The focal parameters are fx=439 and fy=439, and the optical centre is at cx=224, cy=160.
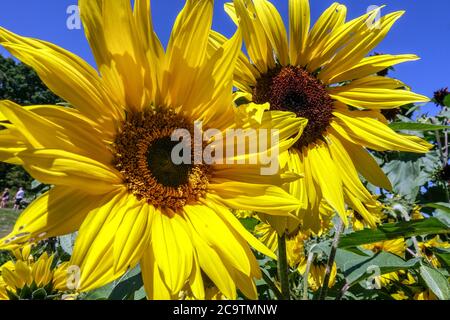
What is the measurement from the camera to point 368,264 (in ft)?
4.62

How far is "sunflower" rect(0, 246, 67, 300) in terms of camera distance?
1417 millimetres

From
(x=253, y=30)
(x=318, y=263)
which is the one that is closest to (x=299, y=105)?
(x=253, y=30)

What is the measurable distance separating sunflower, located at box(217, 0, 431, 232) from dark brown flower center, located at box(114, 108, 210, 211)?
0.85ft

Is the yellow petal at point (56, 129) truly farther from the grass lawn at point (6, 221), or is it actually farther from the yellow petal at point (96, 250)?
the grass lawn at point (6, 221)

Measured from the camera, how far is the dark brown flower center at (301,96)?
4.66 feet

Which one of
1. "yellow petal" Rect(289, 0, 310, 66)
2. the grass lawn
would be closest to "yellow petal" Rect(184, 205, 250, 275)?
"yellow petal" Rect(289, 0, 310, 66)

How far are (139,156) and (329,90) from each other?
0.72m

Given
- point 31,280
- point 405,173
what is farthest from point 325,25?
point 405,173

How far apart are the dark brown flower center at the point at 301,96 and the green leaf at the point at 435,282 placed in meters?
0.52

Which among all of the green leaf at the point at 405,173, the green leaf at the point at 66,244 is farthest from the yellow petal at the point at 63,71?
the green leaf at the point at 405,173

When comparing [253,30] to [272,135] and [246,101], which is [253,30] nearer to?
[246,101]

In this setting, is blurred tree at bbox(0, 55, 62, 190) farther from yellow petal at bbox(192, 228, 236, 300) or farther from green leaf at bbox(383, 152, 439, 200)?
yellow petal at bbox(192, 228, 236, 300)

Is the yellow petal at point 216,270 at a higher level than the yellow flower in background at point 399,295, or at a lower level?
higher

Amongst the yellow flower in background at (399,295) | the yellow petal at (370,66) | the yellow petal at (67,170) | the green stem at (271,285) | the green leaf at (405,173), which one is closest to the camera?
the yellow petal at (67,170)
